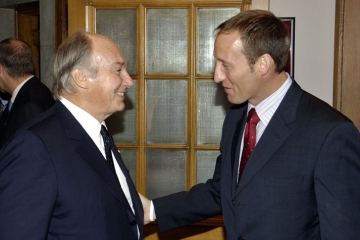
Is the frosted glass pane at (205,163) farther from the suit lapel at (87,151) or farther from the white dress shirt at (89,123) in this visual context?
the suit lapel at (87,151)

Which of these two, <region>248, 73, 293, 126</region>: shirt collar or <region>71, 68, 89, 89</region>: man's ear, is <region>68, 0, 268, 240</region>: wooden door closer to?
<region>248, 73, 293, 126</region>: shirt collar

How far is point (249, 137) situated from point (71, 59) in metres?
0.74

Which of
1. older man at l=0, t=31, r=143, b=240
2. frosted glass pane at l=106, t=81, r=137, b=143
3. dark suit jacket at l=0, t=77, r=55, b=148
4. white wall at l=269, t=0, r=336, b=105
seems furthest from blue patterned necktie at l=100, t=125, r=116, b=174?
white wall at l=269, t=0, r=336, b=105

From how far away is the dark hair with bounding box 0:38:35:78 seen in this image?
3459 millimetres

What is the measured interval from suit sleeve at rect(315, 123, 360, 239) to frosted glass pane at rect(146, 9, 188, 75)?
6.17ft

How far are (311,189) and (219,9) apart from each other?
1907 millimetres

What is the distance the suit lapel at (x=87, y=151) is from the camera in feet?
5.74

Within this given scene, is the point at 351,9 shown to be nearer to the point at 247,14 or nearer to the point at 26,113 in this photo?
the point at 247,14

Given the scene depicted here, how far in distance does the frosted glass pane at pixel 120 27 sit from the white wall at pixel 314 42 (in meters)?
1.01

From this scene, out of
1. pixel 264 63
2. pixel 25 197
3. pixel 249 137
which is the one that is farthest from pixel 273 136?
pixel 25 197

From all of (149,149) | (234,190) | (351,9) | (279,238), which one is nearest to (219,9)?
(351,9)

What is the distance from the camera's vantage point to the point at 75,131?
1.77 metres

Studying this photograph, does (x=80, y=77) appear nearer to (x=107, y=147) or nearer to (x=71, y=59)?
(x=71, y=59)

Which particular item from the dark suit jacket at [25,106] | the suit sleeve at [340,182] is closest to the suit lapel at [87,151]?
the suit sleeve at [340,182]
